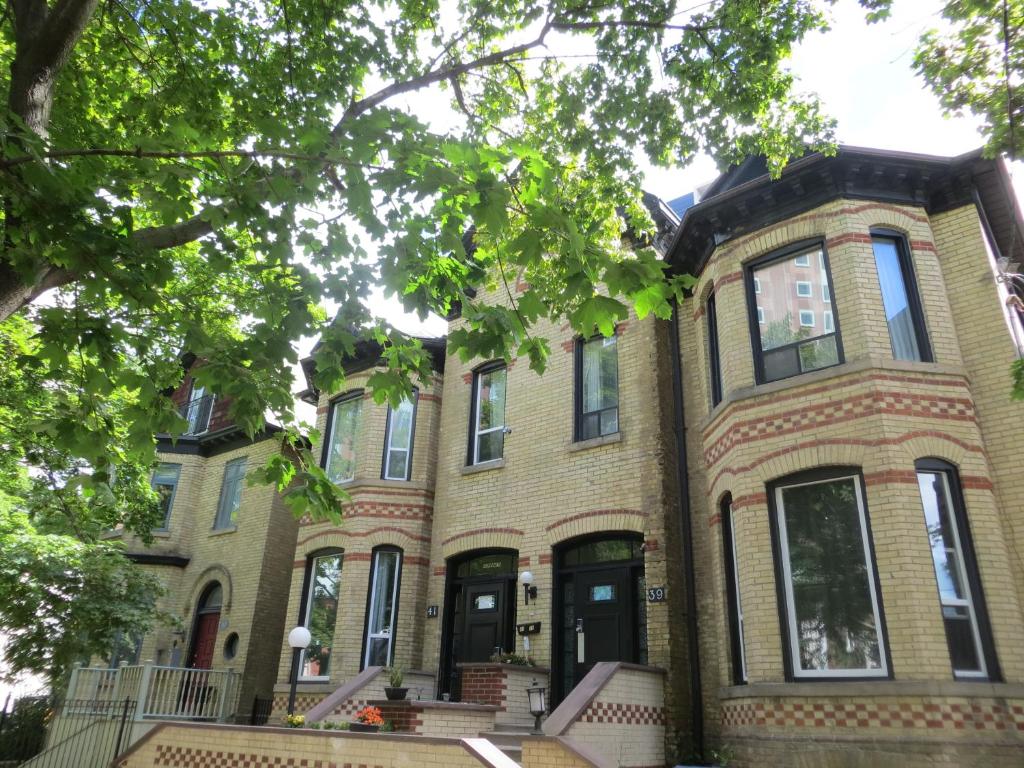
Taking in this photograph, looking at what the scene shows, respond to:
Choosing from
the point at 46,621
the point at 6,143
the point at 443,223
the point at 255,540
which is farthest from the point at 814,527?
the point at 46,621

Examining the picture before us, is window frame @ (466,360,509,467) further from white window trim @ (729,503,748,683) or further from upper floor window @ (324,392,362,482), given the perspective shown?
white window trim @ (729,503,748,683)

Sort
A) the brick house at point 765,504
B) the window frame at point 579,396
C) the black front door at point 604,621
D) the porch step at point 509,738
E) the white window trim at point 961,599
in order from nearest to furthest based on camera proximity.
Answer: the white window trim at point 961,599 → the brick house at point 765,504 → the porch step at point 509,738 → the black front door at point 604,621 → the window frame at point 579,396

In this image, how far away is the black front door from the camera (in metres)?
11.6

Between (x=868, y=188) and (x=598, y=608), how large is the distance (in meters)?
7.31

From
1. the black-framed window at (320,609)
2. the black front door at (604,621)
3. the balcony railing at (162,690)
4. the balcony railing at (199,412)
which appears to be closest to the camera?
the black front door at (604,621)

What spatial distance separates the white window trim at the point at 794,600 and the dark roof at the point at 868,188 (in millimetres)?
4044

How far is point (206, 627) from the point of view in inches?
757

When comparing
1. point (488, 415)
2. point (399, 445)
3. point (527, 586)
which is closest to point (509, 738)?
point (527, 586)

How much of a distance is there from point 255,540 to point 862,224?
48.7ft

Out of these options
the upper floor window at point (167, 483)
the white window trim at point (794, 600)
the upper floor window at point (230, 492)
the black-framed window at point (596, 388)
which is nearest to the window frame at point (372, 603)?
the black-framed window at point (596, 388)

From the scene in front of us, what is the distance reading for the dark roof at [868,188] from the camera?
34.5 ft

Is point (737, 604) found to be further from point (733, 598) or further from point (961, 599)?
point (961, 599)

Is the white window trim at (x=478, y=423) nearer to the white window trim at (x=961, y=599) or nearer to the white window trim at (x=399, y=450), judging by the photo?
the white window trim at (x=399, y=450)

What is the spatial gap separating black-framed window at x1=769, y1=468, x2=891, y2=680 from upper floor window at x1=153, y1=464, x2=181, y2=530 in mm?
17039
